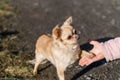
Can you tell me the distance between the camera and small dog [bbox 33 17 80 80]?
6.46 m

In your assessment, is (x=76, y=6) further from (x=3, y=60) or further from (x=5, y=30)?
(x=3, y=60)

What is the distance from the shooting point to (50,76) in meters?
8.35

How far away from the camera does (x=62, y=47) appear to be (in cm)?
675

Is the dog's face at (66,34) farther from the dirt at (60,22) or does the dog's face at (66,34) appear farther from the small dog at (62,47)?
the dirt at (60,22)

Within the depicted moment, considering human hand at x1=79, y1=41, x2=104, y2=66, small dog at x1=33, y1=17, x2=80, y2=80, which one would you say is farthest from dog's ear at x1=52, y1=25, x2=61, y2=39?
human hand at x1=79, y1=41, x2=104, y2=66

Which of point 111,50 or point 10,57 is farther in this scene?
point 10,57

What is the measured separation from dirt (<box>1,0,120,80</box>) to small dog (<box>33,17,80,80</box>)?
953mm

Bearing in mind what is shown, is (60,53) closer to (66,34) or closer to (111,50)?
(66,34)

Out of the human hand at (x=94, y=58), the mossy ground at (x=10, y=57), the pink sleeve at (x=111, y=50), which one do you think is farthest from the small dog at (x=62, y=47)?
the mossy ground at (x=10, y=57)

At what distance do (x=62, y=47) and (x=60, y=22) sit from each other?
6.37 metres

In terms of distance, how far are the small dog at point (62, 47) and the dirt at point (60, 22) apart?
95 centimetres

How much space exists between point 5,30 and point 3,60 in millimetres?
2907

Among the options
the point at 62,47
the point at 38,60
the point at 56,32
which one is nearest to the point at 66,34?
the point at 56,32

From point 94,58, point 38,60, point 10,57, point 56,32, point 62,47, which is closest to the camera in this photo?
point 56,32
